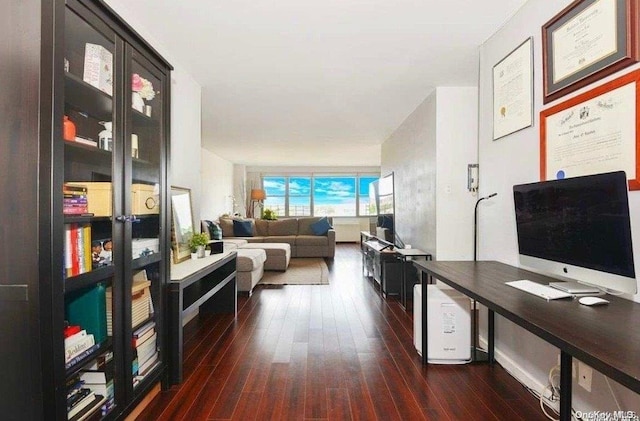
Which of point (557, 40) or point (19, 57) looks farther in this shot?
point (557, 40)

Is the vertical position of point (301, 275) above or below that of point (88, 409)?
below

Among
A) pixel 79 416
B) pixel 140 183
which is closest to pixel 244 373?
pixel 79 416

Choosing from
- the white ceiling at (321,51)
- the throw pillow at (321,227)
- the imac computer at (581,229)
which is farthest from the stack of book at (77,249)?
the throw pillow at (321,227)

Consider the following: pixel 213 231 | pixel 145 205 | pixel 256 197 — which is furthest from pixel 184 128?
pixel 256 197

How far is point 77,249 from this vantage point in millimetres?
1420

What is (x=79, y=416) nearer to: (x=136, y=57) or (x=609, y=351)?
(x=136, y=57)

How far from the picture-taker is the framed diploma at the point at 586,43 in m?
1.42

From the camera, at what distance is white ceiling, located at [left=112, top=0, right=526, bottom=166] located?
6.97ft

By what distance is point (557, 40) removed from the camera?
1815 mm

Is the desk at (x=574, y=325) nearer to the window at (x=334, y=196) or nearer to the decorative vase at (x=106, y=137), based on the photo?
the decorative vase at (x=106, y=137)

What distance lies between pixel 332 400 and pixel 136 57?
2224 millimetres

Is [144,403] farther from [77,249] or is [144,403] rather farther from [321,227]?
[321,227]

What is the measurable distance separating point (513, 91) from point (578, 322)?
1.66 m

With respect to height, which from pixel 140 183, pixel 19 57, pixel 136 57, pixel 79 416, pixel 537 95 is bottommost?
pixel 79 416
